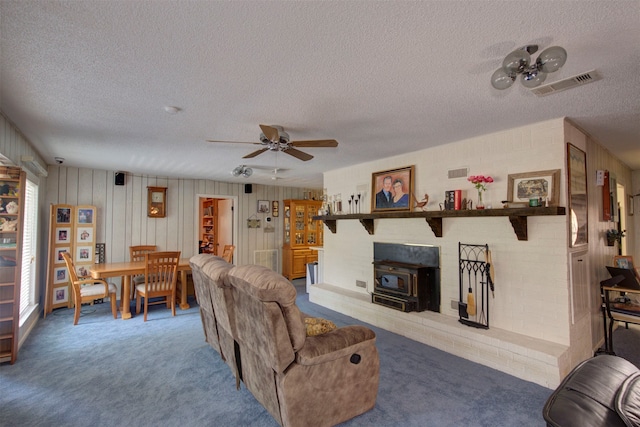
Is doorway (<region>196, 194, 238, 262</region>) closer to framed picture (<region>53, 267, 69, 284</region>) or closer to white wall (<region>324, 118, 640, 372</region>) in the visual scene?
framed picture (<region>53, 267, 69, 284</region>)

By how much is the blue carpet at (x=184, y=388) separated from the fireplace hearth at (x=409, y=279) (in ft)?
1.53

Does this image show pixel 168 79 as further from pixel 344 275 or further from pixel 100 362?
pixel 344 275

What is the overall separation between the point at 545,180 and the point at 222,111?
3.04m

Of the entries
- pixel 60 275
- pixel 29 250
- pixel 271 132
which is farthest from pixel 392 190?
pixel 60 275

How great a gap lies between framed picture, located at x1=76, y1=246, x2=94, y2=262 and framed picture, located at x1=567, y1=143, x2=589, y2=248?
21.9 feet

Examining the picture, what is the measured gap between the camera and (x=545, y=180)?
121 inches

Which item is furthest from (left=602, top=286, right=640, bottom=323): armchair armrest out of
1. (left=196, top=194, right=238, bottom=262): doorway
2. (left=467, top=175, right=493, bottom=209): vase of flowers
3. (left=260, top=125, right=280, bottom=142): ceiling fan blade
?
(left=196, top=194, right=238, bottom=262): doorway

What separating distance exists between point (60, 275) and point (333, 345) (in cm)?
519

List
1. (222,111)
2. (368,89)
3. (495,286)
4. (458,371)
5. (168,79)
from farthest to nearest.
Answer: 1. (495,286)
2. (458,371)
3. (222,111)
4. (368,89)
5. (168,79)

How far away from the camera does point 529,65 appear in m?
1.70

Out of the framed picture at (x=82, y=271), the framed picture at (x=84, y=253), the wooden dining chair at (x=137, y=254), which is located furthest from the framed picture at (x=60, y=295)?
the wooden dining chair at (x=137, y=254)

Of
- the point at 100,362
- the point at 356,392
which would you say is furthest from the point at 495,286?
the point at 100,362

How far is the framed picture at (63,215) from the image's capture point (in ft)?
16.9

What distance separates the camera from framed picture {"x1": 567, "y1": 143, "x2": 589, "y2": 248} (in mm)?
3025
